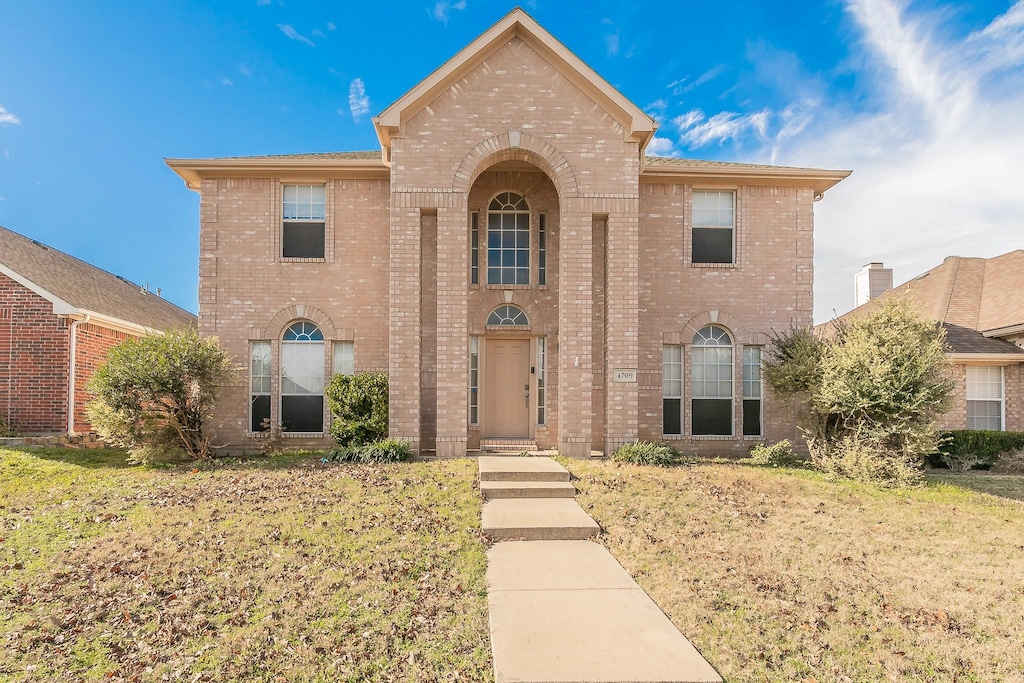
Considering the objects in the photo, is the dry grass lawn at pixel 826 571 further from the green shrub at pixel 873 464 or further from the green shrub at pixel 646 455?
the green shrub at pixel 646 455

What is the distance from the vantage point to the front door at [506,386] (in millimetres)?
12531

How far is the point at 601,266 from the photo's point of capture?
12164 millimetres

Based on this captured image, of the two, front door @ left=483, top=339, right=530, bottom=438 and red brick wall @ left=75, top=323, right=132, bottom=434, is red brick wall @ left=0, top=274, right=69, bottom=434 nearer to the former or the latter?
red brick wall @ left=75, top=323, right=132, bottom=434

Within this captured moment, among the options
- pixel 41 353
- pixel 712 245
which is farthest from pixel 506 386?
pixel 41 353

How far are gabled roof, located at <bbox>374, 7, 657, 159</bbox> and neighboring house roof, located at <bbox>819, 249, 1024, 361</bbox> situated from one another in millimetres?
7269

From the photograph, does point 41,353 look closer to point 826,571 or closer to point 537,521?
point 537,521

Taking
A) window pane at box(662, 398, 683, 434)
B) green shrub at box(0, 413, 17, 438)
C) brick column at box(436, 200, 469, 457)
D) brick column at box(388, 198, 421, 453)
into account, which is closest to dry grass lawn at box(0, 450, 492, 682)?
brick column at box(436, 200, 469, 457)

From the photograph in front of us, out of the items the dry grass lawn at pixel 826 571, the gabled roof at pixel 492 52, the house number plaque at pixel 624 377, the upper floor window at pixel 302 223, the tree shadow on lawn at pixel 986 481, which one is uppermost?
the gabled roof at pixel 492 52

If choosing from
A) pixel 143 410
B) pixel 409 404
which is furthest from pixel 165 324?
pixel 409 404

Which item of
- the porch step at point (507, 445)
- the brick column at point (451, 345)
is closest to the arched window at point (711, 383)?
the porch step at point (507, 445)

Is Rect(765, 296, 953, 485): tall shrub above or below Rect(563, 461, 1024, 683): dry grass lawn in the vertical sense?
above

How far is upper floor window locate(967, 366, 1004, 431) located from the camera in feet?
43.9

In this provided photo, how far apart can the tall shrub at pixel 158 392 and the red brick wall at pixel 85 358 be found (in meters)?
2.46

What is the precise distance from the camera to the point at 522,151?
1084cm
